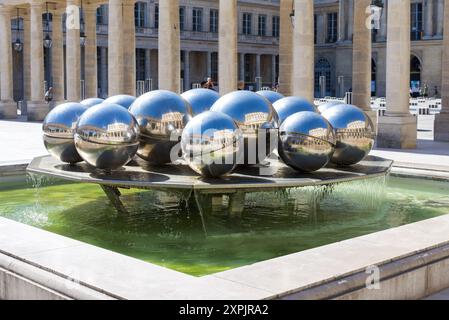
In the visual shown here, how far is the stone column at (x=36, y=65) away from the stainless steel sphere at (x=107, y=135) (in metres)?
32.5

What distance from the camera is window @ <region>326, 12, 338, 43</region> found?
83938 millimetres

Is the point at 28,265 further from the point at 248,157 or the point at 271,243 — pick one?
the point at 248,157

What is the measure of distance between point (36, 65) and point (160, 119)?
108 feet

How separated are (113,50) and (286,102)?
902 inches

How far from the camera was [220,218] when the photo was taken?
12.0m

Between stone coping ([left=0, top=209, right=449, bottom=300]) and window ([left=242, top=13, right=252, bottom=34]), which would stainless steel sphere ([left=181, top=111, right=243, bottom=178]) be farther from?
window ([left=242, top=13, right=252, bottom=34])

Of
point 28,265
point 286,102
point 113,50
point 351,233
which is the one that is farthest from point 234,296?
point 113,50

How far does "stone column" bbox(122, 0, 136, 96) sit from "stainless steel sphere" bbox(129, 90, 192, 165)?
2408 centimetres

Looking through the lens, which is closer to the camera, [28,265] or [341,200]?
[28,265]

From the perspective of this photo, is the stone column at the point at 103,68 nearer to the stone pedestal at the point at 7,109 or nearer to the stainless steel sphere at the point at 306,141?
the stone pedestal at the point at 7,109

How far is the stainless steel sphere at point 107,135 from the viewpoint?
37.7 feet

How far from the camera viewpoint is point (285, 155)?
39.1 feet

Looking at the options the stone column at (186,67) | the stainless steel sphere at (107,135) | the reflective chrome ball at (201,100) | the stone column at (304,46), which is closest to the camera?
the stainless steel sphere at (107,135)

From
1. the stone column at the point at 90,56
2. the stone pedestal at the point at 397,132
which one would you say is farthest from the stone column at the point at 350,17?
the stone pedestal at the point at 397,132
